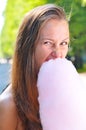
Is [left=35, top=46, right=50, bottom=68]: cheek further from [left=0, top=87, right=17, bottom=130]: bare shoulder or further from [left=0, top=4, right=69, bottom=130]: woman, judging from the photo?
[left=0, top=87, right=17, bottom=130]: bare shoulder

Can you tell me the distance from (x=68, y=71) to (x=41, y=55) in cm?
8

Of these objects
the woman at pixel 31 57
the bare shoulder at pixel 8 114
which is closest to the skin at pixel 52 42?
the woman at pixel 31 57

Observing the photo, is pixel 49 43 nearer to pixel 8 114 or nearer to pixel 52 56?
pixel 52 56

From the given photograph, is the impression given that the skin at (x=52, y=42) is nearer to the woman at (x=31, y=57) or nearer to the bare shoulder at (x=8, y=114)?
the woman at (x=31, y=57)

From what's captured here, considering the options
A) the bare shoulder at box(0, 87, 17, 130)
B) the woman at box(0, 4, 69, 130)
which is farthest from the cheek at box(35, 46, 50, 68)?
the bare shoulder at box(0, 87, 17, 130)

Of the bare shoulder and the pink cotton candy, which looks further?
the bare shoulder

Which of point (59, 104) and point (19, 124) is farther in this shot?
point (19, 124)

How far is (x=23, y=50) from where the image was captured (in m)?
0.86

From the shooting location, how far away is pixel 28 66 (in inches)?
33.3

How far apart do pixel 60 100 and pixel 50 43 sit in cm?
15

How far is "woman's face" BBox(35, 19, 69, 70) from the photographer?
0.83 metres

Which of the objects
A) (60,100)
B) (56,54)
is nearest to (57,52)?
(56,54)

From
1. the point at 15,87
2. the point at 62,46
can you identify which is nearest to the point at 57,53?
the point at 62,46

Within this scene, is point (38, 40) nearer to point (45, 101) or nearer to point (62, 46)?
point (62, 46)
